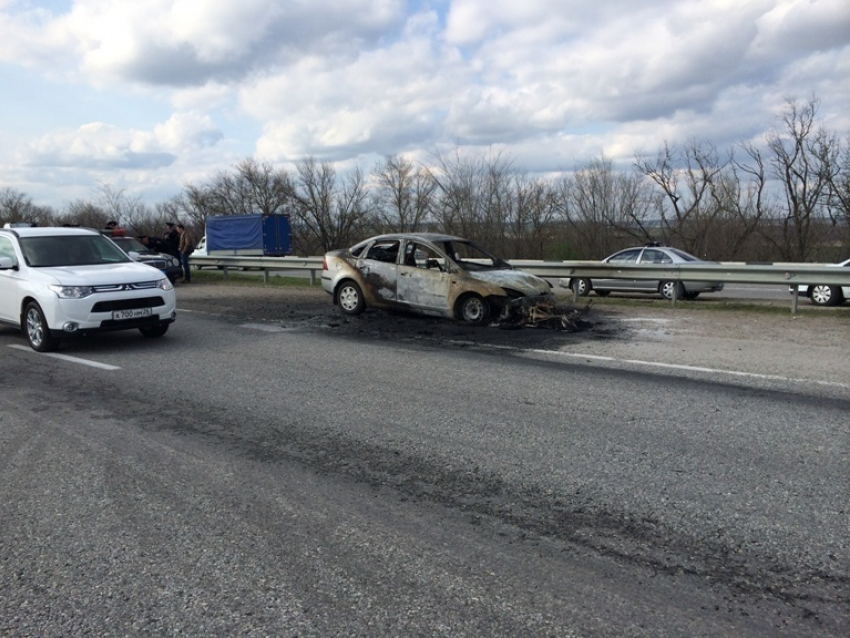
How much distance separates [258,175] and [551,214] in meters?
32.3

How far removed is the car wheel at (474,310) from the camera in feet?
38.2

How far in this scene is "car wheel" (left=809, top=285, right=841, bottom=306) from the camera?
16281 mm

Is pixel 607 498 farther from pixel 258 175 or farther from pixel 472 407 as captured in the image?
pixel 258 175

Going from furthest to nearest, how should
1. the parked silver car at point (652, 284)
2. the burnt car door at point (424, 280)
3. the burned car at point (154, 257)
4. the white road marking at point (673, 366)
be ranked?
the burned car at point (154, 257), the parked silver car at point (652, 284), the burnt car door at point (424, 280), the white road marking at point (673, 366)

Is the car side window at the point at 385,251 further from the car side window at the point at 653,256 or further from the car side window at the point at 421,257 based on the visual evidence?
the car side window at the point at 653,256

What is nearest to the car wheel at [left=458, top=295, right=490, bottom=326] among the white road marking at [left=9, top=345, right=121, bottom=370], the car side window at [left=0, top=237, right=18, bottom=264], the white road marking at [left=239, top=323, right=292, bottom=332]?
the white road marking at [left=239, top=323, right=292, bottom=332]

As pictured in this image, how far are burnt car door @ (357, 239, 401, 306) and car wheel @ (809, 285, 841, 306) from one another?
10.5 meters

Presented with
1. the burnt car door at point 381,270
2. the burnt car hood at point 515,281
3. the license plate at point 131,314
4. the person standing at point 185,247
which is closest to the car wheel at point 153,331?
the license plate at point 131,314

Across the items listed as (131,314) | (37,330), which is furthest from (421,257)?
(37,330)

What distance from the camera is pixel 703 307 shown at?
556 inches

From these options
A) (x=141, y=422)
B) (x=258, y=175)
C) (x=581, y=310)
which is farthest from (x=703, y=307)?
(x=258, y=175)

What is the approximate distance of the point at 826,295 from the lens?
53.9 ft

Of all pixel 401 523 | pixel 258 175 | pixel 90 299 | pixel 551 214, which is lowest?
pixel 401 523

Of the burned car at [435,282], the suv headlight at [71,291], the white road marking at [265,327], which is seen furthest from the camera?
the white road marking at [265,327]
